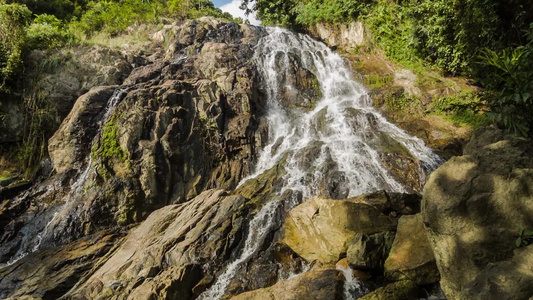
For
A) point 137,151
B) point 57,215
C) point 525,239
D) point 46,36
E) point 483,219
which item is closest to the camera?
point 525,239

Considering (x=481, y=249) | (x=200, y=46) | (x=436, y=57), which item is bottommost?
(x=481, y=249)

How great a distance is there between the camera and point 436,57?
50.6 feet

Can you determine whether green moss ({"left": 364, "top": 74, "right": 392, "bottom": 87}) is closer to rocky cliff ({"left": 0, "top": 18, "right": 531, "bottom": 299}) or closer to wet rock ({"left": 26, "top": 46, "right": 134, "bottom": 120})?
rocky cliff ({"left": 0, "top": 18, "right": 531, "bottom": 299})

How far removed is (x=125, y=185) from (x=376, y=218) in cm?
921

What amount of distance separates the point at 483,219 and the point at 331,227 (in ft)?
11.7

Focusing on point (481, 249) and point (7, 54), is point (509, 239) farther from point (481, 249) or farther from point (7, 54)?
point (7, 54)

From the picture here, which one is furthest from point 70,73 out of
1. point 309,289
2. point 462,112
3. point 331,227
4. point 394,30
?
point 462,112

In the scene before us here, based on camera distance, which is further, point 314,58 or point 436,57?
point 314,58

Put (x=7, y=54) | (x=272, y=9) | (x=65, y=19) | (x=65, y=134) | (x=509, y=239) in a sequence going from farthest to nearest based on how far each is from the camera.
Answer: (x=272, y=9) < (x=65, y=19) < (x=7, y=54) < (x=65, y=134) < (x=509, y=239)

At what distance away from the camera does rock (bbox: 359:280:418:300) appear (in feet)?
15.8

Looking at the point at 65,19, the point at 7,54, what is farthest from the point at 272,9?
the point at 7,54

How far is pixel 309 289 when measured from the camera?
5.40 meters

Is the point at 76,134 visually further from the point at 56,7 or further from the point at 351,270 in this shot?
the point at 56,7

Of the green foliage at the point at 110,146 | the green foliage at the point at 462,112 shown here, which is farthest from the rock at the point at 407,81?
the green foliage at the point at 110,146
